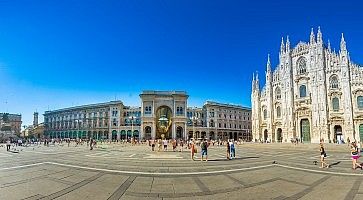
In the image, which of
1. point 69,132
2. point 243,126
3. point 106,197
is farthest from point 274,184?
point 69,132

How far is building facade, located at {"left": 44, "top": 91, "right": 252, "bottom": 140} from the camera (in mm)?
83625

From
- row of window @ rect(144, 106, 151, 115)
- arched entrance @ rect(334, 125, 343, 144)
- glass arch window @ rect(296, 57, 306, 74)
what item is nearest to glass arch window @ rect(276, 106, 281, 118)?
glass arch window @ rect(296, 57, 306, 74)

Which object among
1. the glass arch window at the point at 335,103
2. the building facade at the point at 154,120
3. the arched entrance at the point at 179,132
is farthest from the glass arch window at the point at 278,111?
the arched entrance at the point at 179,132

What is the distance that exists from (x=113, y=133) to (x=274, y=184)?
8708 centimetres

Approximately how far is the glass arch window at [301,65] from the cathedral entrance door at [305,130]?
37.6 ft

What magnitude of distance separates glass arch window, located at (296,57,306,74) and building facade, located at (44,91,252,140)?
3453 cm


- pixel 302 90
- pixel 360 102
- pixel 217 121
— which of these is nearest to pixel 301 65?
pixel 302 90

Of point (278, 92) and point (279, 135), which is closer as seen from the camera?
point (279, 135)

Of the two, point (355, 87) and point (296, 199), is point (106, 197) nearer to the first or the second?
point (296, 199)

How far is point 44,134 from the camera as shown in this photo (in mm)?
115625

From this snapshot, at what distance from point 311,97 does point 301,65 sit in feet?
28.0

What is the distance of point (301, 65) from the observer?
5666cm

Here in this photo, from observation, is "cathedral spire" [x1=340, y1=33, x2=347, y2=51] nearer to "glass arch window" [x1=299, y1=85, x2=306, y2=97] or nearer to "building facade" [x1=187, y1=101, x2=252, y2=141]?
"glass arch window" [x1=299, y1=85, x2=306, y2=97]

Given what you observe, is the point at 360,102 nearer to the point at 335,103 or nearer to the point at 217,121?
the point at 335,103
